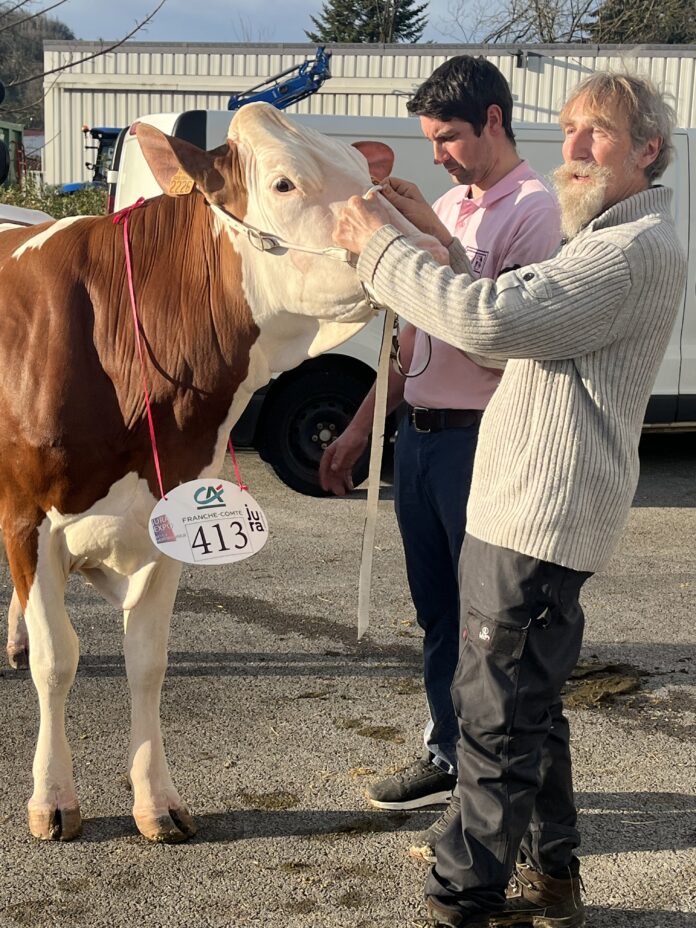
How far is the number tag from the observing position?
267 cm

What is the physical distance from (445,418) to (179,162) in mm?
970

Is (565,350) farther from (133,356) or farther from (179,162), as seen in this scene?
(133,356)

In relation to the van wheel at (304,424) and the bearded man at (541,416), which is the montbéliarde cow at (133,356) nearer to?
the bearded man at (541,416)

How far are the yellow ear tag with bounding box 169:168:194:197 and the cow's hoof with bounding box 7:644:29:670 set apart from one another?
209 centimetres

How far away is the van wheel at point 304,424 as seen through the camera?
7125 millimetres

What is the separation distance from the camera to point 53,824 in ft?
9.55

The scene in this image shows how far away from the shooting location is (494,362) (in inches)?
101

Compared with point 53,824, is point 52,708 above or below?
above

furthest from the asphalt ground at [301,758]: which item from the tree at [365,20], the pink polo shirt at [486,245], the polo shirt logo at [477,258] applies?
the tree at [365,20]

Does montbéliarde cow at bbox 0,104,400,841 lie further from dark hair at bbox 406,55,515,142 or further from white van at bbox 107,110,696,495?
white van at bbox 107,110,696,495

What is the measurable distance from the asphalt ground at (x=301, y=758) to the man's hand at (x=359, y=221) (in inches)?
63.8

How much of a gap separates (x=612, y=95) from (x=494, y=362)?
0.68 metres

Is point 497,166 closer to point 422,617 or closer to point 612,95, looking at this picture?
point 612,95

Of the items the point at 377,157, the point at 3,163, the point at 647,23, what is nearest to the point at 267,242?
the point at 377,157
